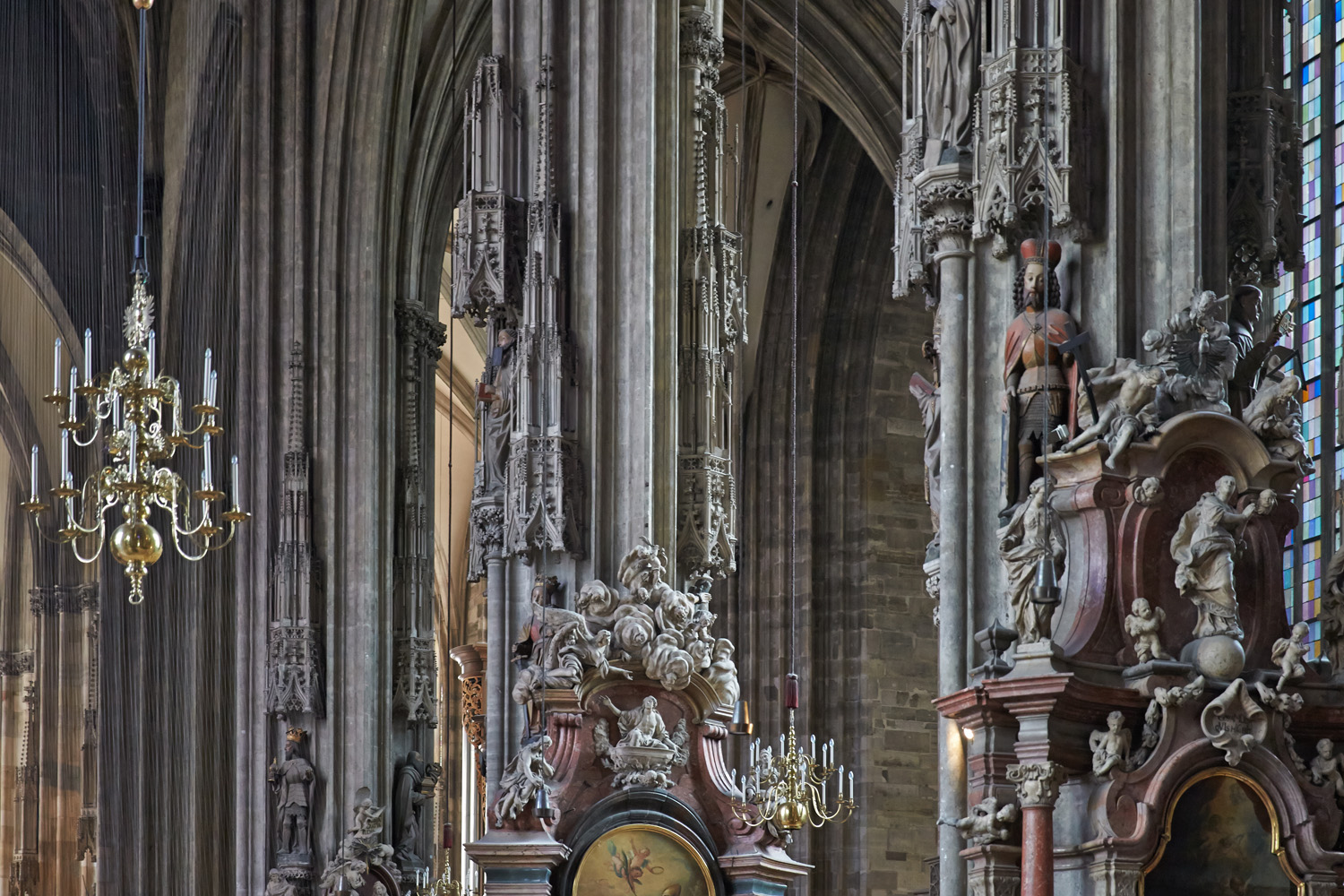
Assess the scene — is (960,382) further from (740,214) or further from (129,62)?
(129,62)

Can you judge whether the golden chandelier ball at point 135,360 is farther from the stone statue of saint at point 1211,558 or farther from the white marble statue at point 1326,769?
the white marble statue at point 1326,769

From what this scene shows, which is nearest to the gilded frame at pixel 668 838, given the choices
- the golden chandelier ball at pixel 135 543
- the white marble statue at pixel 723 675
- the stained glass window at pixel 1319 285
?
the white marble statue at pixel 723 675

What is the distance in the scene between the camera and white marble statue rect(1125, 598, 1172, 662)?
9.73 meters

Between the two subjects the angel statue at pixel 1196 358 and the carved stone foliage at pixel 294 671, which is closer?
the angel statue at pixel 1196 358

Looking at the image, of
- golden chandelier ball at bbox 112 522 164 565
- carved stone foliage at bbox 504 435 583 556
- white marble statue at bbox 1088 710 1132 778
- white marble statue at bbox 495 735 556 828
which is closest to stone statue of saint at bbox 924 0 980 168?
white marble statue at bbox 1088 710 1132 778

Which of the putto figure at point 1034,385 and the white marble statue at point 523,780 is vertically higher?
the putto figure at point 1034,385

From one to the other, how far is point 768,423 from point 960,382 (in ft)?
67.7

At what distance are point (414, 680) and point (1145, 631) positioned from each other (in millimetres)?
16908

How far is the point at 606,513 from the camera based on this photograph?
16.6 m

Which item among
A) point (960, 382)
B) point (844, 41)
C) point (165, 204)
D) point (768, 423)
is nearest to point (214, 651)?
point (165, 204)

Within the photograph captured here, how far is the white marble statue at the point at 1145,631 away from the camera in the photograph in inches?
383

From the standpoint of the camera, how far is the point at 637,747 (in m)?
16.1

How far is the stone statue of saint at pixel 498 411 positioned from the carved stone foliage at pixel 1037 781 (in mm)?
8028

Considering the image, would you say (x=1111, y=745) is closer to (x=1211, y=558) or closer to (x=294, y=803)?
(x=1211, y=558)
